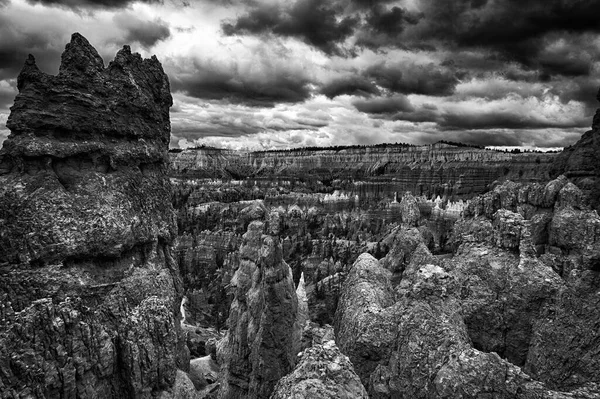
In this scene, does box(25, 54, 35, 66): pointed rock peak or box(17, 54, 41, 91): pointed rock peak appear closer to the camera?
box(17, 54, 41, 91): pointed rock peak

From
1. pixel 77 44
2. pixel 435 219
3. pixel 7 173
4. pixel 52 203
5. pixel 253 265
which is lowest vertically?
pixel 435 219

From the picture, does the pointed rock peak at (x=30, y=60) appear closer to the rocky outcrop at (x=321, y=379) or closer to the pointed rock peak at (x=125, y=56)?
the pointed rock peak at (x=125, y=56)

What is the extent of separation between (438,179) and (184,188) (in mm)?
66566

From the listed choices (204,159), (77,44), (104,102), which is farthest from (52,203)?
(204,159)

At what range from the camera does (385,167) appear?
146 m

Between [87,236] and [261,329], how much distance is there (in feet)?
30.8

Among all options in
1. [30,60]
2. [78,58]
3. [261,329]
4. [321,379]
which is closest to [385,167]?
[261,329]

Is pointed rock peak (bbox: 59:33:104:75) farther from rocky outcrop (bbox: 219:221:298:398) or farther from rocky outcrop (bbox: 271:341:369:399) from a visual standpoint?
rocky outcrop (bbox: 271:341:369:399)

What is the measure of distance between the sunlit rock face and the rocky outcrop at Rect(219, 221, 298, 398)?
441cm

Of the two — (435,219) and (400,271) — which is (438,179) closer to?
(435,219)

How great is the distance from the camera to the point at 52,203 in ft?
30.8

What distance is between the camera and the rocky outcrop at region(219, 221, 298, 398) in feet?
54.2

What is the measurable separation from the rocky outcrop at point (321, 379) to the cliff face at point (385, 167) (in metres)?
64.3

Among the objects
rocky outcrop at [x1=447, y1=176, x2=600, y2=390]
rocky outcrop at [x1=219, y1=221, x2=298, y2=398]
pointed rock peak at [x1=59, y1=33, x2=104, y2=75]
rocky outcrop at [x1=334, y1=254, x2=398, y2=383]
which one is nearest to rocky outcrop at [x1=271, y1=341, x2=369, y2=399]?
rocky outcrop at [x1=334, y1=254, x2=398, y2=383]
